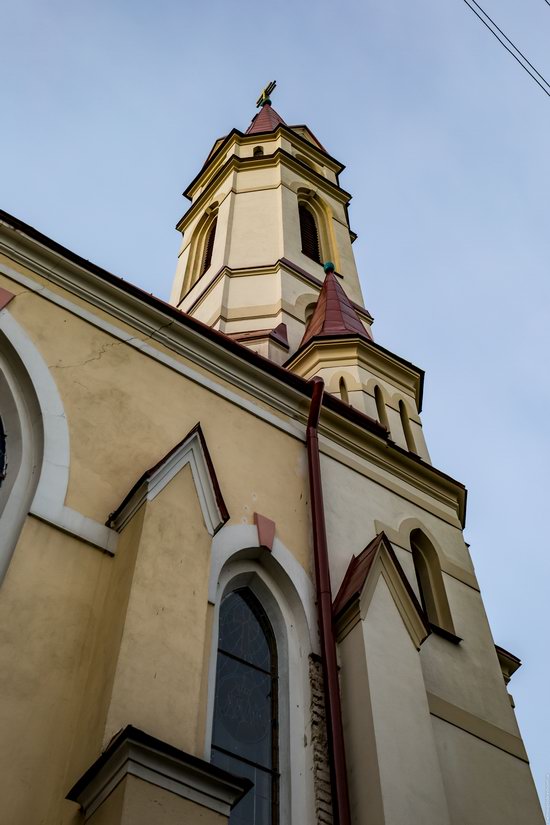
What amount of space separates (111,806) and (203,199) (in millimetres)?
18237

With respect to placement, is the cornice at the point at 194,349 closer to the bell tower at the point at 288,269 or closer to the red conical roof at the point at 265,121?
the bell tower at the point at 288,269

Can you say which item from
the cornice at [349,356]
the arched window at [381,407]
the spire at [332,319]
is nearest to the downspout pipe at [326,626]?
the arched window at [381,407]

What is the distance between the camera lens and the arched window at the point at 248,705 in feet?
20.7

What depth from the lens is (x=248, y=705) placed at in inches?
271

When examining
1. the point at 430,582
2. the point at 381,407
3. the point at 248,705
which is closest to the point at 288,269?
the point at 381,407

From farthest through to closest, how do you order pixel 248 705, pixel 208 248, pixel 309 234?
pixel 309 234
pixel 208 248
pixel 248 705

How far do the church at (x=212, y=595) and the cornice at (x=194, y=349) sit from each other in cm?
3

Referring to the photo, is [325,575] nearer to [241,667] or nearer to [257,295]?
[241,667]

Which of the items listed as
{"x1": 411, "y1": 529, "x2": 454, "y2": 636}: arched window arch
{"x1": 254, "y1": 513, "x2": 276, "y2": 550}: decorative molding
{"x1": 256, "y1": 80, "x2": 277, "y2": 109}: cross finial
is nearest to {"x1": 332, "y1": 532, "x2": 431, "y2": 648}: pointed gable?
{"x1": 254, "y1": 513, "x2": 276, "y2": 550}: decorative molding

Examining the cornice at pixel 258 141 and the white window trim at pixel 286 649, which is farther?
the cornice at pixel 258 141

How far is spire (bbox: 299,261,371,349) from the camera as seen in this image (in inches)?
520

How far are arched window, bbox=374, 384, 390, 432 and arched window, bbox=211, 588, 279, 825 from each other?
189 inches

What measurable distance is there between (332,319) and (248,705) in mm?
7878

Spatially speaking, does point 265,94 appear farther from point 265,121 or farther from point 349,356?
point 349,356
